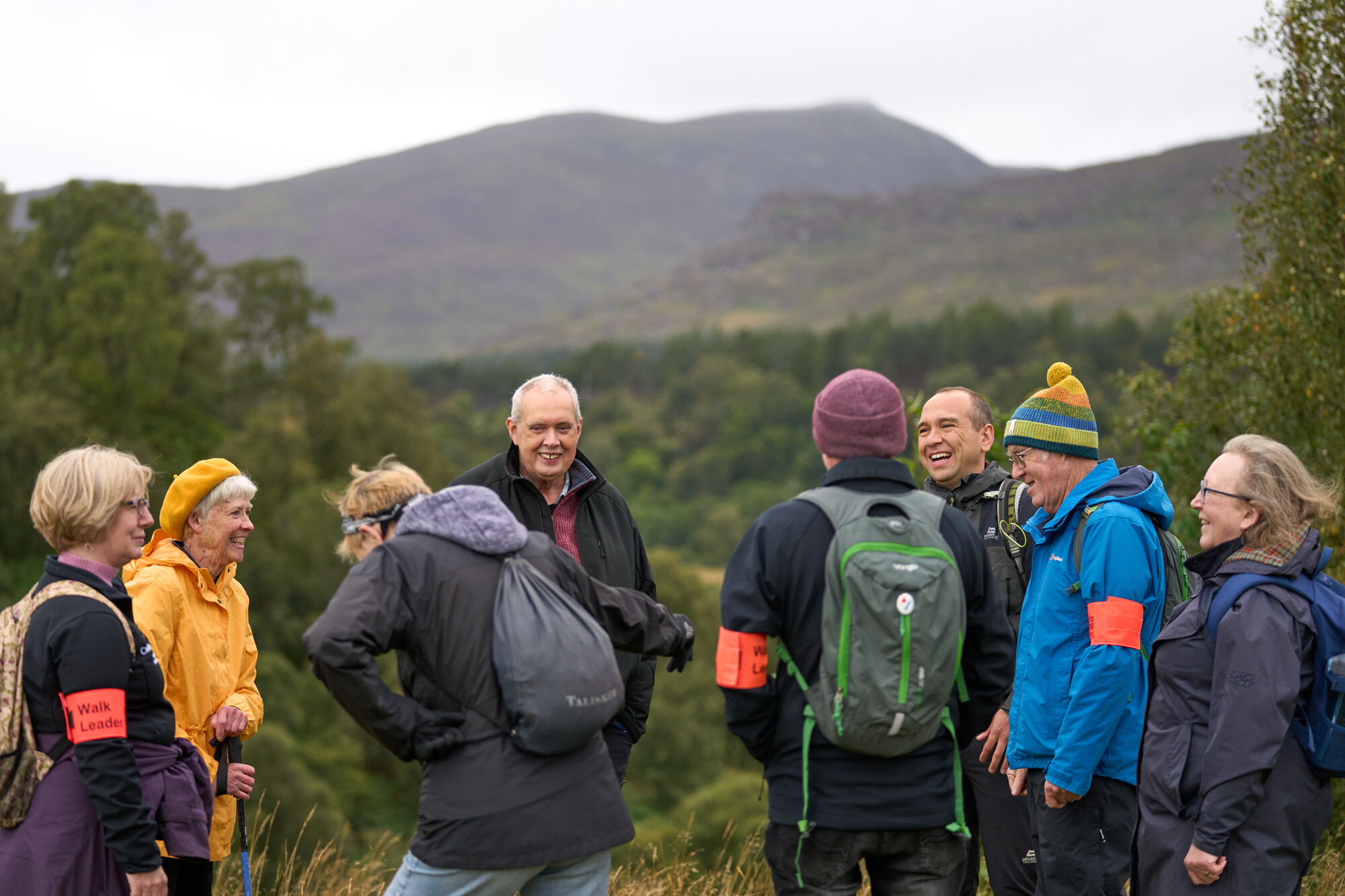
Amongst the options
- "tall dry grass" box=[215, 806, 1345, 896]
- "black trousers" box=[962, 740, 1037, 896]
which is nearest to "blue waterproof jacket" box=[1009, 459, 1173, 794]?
"black trousers" box=[962, 740, 1037, 896]

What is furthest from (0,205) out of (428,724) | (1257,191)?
(428,724)

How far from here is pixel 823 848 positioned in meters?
2.80

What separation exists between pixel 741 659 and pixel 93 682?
5.36 feet

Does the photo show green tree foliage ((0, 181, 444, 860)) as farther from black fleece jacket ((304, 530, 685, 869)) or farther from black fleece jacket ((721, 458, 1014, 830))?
black fleece jacket ((721, 458, 1014, 830))

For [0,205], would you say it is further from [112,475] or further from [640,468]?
[640,468]

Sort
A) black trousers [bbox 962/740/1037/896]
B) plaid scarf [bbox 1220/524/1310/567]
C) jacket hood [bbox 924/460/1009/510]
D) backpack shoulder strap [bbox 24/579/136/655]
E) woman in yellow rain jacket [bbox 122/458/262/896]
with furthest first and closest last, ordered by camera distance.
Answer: jacket hood [bbox 924/460/1009/510], black trousers [bbox 962/740/1037/896], woman in yellow rain jacket [bbox 122/458/262/896], plaid scarf [bbox 1220/524/1310/567], backpack shoulder strap [bbox 24/579/136/655]

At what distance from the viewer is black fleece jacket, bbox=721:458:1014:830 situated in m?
2.78

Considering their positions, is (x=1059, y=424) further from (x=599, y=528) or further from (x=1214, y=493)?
(x=599, y=528)

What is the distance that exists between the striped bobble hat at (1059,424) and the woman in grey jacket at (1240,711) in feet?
1.57

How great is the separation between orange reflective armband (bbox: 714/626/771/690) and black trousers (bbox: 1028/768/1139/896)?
127 cm

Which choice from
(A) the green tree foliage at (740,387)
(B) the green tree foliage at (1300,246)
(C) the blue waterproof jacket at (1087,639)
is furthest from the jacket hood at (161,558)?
(A) the green tree foliage at (740,387)

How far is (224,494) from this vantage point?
3885 mm

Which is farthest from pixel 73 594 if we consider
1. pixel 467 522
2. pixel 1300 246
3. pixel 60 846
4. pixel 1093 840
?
pixel 1300 246

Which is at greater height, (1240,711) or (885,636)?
(885,636)
